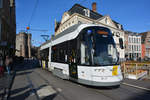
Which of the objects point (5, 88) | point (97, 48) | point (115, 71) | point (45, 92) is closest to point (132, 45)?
point (115, 71)

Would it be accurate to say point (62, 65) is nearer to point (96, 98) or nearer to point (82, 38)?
point (82, 38)

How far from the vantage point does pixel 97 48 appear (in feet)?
19.7

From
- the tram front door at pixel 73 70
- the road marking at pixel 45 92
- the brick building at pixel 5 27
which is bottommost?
the road marking at pixel 45 92

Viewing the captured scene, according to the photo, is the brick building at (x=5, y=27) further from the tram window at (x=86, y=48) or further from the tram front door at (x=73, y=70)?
the tram window at (x=86, y=48)

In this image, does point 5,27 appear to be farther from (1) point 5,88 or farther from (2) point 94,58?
(2) point 94,58

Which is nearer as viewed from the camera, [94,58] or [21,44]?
[94,58]

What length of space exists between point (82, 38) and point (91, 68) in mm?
1602

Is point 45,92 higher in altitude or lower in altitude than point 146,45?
lower

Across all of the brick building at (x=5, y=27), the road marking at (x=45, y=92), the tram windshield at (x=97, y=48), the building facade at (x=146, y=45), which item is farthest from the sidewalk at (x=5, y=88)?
the building facade at (x=146, y=45)

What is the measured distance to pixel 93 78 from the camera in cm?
583

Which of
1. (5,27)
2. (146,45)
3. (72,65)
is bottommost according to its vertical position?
(72,65)

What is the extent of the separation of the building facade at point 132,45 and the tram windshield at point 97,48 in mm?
42259

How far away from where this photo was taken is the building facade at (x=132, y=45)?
1818 inches

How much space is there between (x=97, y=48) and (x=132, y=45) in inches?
1844
